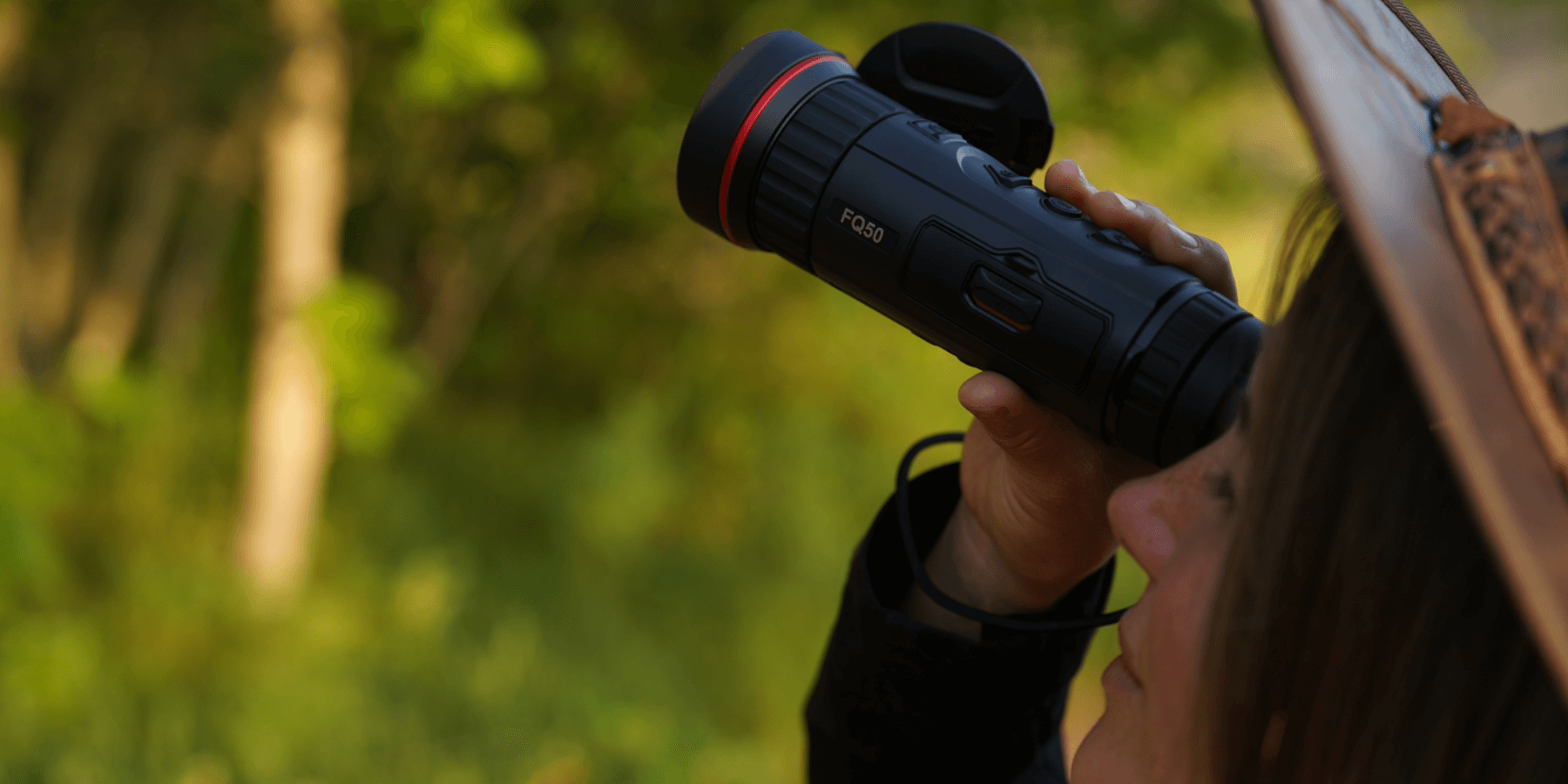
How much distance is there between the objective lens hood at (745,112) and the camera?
2.73 ft

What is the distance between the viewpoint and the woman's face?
562 mm

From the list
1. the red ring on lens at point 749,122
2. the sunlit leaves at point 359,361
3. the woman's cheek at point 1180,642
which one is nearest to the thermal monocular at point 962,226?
the red ring on lens at point 749,122

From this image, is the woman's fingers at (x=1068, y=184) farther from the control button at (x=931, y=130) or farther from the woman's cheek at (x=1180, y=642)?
the woman's cheek at (x=1180, y=642)

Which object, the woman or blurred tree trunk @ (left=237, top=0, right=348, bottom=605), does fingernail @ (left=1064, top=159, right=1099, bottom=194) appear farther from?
blurred tree trunk @ (left=237, top=0, right=348, bottom=605)

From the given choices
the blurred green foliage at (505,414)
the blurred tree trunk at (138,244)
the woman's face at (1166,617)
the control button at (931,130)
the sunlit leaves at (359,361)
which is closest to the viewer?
the woman's face at (1166,617)

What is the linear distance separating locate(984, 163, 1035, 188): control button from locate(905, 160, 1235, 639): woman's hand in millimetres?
55

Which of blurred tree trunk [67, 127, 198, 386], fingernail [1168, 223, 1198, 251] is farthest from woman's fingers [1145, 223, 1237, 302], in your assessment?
blurred tree trunk [67, 127, 198, 386]

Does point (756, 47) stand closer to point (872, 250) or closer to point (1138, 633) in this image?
point (872, 250)

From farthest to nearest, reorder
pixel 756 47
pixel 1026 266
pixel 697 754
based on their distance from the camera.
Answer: pixel 697 754 → pixel 756 47 → pixel 1026 266

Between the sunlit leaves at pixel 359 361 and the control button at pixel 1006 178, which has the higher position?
the control button at pixel 1006 178

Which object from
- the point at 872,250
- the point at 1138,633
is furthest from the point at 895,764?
the point at 872,250

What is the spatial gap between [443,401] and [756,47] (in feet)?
13.8

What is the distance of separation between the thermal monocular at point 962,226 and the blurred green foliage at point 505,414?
4.00 feet

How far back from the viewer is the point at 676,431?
4074 millimetres
